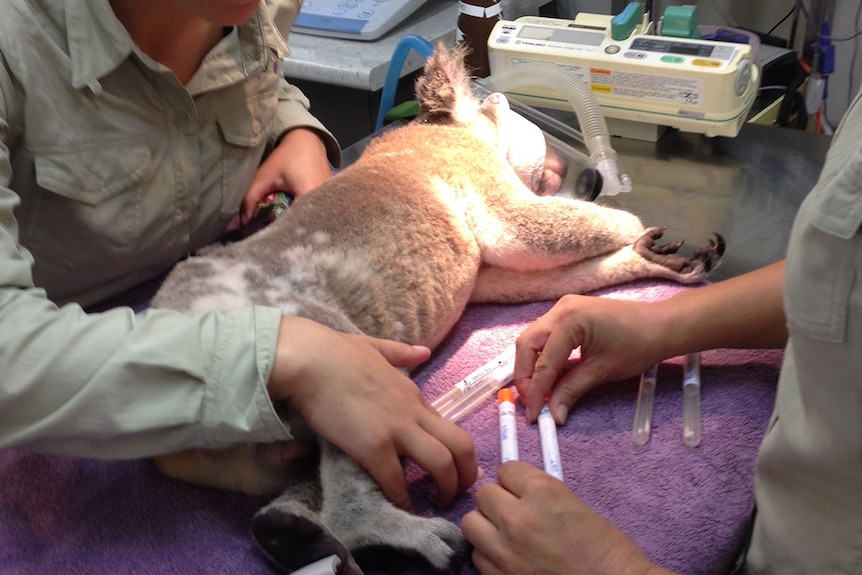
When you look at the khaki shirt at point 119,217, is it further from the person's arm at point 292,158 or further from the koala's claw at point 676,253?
the koala's claw at point 676,253

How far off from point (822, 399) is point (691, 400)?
319 mm

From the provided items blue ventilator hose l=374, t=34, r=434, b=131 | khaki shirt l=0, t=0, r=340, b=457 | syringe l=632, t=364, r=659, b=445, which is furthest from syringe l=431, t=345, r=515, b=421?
blue ventilator hose l=374, t=34, r=434, b=131

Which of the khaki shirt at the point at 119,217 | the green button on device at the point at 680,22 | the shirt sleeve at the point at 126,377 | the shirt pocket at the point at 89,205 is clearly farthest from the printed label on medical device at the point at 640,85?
the shirt sleeve at the point at 126,377

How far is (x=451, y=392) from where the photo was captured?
958mm

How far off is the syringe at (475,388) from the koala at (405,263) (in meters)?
0.09

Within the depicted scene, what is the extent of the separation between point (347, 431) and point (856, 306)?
17.3 inches

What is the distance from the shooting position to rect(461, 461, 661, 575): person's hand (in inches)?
27.3

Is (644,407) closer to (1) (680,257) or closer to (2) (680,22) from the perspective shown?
(1) (680,257)

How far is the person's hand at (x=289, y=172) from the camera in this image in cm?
128

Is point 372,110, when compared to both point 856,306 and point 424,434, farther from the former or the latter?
point 856,306

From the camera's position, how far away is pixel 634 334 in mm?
925

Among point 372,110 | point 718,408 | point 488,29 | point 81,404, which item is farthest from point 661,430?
point 372,110

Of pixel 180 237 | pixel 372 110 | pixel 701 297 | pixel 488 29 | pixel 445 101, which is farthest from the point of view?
pixel 372 110

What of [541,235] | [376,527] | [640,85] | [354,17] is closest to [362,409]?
[376,527]
